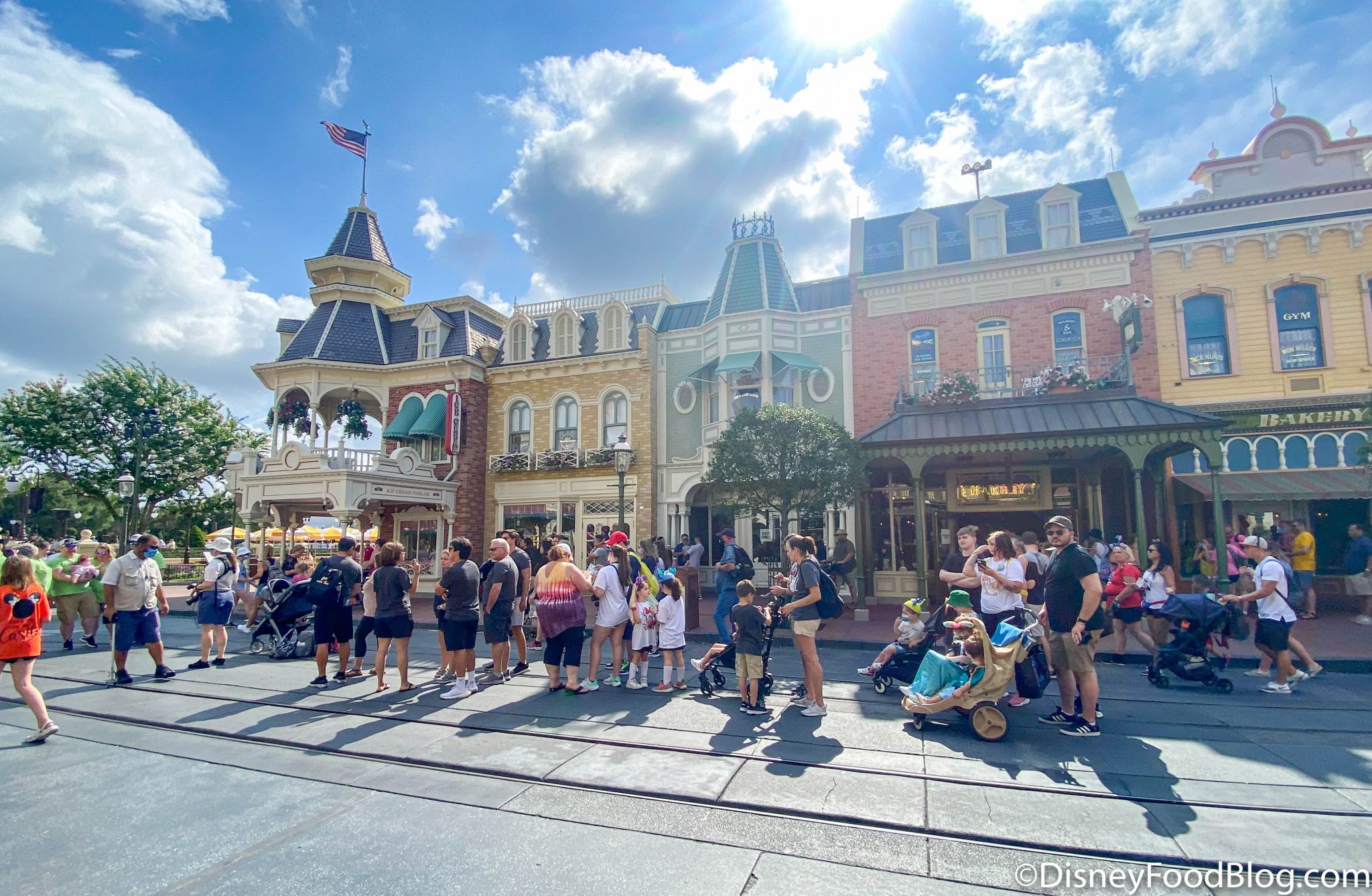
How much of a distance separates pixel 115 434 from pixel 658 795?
32400 millimetres

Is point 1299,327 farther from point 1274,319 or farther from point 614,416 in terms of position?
point 614,416

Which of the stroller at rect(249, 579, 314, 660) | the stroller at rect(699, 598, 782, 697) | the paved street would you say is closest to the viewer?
the paved street

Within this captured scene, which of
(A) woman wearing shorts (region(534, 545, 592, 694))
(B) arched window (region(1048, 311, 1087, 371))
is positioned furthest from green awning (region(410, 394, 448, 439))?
(B) arched window (region(1048, 311, 1087, 371))

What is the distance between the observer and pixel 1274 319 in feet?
49.9

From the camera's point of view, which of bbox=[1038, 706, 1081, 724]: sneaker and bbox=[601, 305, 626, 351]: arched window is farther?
bbox=[601, 305, 626, 351]: arched window

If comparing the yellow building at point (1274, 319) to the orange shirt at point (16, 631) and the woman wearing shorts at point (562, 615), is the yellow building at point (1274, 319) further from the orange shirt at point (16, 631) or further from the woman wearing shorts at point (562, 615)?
the orange shirt at point (16, 631)

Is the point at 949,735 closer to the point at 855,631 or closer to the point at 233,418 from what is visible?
the point at 855,631

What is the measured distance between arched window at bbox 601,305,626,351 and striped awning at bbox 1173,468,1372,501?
15.6 metres

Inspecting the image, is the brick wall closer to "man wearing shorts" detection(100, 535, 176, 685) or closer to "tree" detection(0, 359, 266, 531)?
"man wearing shorts" detection(100, 535, 176, 685)

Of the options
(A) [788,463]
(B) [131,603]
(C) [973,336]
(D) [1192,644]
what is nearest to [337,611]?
(B) [131,603]

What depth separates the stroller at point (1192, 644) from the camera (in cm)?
723

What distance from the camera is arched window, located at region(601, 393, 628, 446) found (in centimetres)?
2083

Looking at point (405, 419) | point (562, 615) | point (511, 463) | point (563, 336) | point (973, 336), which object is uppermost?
point (563, 336)

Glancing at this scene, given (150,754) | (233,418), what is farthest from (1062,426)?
(233,418)
